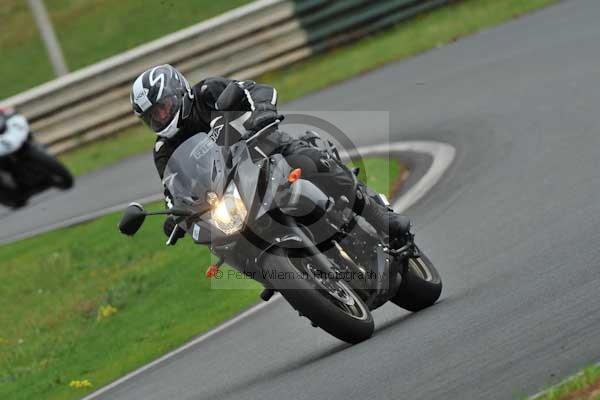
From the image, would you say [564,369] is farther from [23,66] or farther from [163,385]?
[23,66]

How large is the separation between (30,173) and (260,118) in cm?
778

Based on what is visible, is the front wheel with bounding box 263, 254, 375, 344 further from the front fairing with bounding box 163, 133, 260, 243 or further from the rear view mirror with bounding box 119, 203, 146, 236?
the rear view mirror with bounding box 119, 203, 146, 236

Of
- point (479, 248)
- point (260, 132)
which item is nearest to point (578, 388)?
point (260, 132)

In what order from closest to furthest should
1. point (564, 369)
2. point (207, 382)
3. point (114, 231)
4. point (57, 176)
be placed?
point (564, 369), point (207, 382), point (114, 231), point (57, 176)

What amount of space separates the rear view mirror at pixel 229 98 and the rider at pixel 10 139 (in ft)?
25.4

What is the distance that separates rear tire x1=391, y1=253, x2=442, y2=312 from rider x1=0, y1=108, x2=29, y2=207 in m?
7.36

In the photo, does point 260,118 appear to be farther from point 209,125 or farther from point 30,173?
point 30,173

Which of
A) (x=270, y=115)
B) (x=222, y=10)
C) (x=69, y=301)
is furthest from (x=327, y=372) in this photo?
(x=222, y=10)

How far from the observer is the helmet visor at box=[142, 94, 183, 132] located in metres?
6.91

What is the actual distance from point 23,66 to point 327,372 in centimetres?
1806

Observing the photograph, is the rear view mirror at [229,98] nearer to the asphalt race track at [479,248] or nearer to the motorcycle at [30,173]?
the asphalt race track at [479,248]

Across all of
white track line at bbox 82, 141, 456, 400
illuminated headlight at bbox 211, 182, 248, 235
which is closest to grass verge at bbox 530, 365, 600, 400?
illuminated headlight at bbox 211, 182, 248, 235

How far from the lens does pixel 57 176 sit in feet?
46.6

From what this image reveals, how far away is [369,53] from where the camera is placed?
1731 cm
